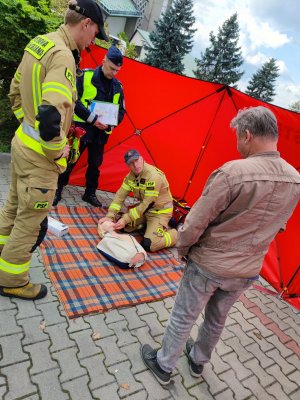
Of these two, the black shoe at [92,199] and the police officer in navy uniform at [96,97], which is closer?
the police officer in navy uniform at [96,97]

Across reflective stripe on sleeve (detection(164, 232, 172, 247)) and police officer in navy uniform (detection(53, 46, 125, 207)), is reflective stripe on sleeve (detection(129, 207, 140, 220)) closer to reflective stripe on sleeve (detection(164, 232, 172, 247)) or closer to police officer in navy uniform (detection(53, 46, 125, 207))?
reflective stripe on sleeve (detection(164, 232, 172, 247))

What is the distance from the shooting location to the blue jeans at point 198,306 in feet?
6.84

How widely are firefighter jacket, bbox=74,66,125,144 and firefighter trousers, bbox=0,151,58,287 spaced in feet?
6.50

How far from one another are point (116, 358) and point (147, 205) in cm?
206

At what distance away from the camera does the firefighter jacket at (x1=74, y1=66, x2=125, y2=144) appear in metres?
4.19

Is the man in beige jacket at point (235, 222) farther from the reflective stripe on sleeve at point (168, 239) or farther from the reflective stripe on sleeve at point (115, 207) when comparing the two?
the reflective stripe on sleeve at point (115, 207)

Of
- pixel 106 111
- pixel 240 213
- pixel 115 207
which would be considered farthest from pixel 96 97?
pixel 240 213

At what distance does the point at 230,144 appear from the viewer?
471 centimetres

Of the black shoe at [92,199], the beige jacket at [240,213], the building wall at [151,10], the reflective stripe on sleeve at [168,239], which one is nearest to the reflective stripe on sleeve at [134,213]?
the reflective stripe on sleeve at [168,239]

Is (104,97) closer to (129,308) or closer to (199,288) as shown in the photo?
(129,308)

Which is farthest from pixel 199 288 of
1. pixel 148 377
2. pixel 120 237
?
pixel 120 237

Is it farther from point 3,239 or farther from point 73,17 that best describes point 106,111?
point 3,239

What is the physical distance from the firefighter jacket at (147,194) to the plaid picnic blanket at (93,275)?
1.68 feet

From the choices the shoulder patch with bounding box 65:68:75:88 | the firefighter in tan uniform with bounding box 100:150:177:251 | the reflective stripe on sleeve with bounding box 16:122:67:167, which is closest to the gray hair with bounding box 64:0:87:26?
the shoulder patch with bounding box 65:68:75:88
